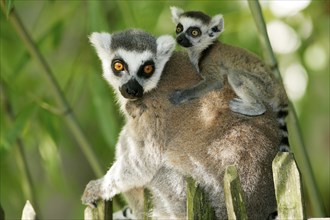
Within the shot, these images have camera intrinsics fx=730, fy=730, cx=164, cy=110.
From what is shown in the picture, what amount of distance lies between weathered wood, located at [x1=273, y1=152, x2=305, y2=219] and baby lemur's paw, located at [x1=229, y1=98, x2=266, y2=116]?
1.19m

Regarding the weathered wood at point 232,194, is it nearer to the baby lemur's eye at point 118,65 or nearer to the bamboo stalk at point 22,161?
the baby lemur's eye at point 118,65

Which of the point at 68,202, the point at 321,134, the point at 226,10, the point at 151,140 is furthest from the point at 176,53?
the point at 68,202

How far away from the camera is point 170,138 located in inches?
171

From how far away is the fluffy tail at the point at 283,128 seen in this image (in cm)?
402

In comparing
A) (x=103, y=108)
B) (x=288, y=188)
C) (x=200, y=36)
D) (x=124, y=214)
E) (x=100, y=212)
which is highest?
(x=200, y=36)

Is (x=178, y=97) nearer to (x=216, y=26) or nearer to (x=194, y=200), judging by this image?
(x=216, y=26)

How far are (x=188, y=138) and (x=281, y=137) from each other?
54 cm

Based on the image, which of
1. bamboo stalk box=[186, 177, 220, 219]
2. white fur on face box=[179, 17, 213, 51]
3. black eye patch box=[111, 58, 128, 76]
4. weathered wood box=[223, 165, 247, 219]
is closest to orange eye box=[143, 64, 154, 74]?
black eye patch box=[111, 58, 128, 76]

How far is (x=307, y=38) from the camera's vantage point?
5973 mm

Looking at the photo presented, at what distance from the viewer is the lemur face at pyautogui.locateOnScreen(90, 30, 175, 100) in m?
4.42

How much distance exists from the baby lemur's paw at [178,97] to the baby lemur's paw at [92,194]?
0.65 meters

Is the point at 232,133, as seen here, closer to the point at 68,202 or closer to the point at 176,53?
the point at 176,53

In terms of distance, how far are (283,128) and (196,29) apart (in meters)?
0.96

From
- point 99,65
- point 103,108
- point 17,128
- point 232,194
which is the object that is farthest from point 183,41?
point 232,194
